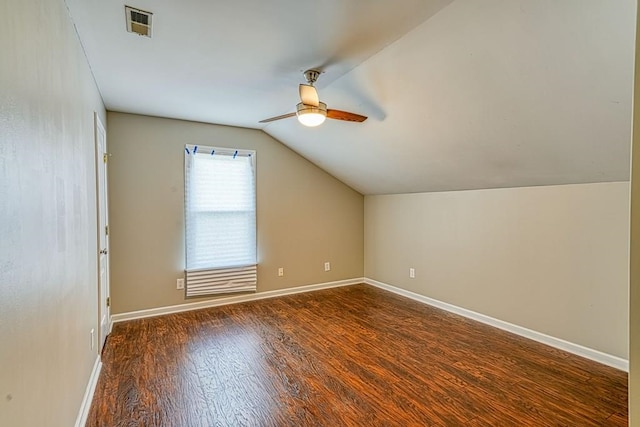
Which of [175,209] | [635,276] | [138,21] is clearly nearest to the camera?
[635,276]

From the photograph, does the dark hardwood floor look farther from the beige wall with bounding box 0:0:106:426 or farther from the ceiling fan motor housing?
the ceiling fan motor housing

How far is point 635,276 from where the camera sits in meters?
0.78

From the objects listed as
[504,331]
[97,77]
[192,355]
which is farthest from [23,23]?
[504,331]

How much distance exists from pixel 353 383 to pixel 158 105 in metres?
3.27

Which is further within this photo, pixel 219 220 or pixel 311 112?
pixel 219 220

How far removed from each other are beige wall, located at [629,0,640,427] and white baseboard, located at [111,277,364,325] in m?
4.16

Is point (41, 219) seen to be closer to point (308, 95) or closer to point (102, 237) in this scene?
point (308, 95)

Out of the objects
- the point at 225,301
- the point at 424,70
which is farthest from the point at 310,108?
the point at 225,301

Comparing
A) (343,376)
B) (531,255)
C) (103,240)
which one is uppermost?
(103,240)

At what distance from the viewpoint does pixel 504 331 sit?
341 centimetres

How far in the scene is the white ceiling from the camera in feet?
5.91

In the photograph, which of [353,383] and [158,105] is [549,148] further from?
[158,105]

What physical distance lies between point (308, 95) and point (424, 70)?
0.85m

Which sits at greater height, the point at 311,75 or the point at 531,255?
the point at 311,75
